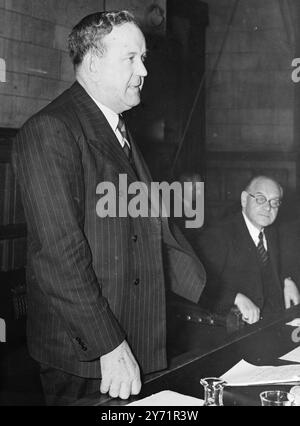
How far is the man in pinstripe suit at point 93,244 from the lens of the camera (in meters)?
1.23

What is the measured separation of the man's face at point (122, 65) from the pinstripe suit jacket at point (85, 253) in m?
0.07

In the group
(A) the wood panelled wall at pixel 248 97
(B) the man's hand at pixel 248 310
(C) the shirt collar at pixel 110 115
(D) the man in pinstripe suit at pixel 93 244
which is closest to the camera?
(D) the man in pinstripe suit at pixel 93 244

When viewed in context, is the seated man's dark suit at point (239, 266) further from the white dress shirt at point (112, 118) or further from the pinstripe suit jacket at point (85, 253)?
the white dress shirt at point (112, 118)

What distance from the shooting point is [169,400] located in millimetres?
1104

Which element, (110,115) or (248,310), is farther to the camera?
(248,310)

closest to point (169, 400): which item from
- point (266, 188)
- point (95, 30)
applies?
point (95, 30)

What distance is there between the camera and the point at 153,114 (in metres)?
4.52

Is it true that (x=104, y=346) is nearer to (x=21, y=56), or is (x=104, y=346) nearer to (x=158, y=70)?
(x=21, y=56)

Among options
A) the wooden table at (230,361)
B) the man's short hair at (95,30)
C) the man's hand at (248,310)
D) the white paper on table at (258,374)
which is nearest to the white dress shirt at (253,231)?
the man's hand at (248,310)

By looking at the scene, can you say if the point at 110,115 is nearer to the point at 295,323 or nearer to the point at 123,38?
the point at 123,38

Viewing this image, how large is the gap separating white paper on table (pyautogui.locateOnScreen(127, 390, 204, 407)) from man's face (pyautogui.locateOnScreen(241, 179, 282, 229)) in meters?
1.87

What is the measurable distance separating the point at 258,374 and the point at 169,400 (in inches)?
11.8

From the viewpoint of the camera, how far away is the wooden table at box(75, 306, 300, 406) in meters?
1.14

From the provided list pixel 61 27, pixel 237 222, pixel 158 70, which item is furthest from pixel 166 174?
pixel 237 222
